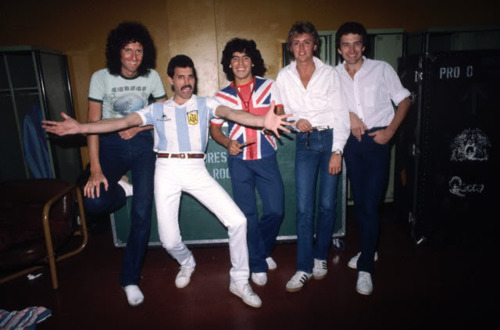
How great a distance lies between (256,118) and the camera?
7.33 feet

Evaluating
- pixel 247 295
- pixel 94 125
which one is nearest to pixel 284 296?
pixel 247 295

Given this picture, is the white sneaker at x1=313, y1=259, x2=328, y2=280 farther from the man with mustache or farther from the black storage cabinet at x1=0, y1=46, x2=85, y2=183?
the black storage cabinet at x1=0, y1=46, x2=85, y2=183

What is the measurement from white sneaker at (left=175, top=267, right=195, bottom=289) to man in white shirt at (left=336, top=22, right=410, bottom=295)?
4.86 ft

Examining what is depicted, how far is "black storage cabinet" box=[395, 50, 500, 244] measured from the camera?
9.59ft

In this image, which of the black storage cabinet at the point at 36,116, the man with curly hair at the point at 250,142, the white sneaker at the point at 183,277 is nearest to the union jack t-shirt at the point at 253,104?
the man with curly hair at the point at 250,142

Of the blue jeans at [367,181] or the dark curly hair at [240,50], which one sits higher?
the dark curly hair at [240,50]

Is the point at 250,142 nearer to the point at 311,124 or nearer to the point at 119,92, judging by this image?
the point at 311,124

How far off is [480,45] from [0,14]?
6.86m

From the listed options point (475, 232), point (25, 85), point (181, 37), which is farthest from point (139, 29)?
point (475, 232)

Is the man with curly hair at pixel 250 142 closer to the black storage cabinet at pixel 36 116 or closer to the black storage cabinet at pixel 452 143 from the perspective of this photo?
the black storage cabinet at pixel 452 143

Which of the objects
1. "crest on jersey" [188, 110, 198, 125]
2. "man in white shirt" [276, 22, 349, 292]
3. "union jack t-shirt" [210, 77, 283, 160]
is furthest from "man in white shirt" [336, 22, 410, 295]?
"crest on jersey" [188, 110, 198, 125]

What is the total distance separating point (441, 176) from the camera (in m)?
3.17

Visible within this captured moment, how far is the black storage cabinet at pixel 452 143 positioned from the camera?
2.92 metres

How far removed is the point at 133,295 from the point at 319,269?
1603mm
